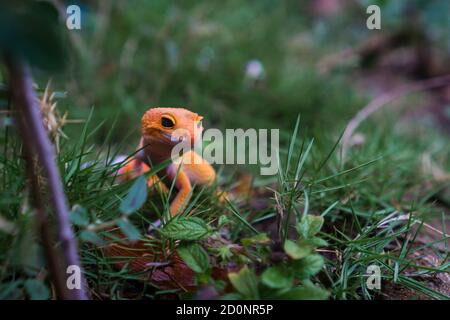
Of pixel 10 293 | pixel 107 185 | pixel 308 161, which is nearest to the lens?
pixel 10 293

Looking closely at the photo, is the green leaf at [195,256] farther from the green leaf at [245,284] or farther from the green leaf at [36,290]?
the green leaf at [36,290]

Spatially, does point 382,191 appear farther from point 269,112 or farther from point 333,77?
point 333,77

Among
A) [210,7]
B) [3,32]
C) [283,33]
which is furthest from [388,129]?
[3,32]

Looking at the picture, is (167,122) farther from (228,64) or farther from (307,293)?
(228,64)

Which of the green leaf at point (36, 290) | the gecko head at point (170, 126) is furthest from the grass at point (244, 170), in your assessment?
the gecko head at point (170, 126)

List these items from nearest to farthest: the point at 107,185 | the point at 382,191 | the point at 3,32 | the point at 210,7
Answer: the point at 3,32, the point at 107,185, the point at 382,191, the point at 210,7

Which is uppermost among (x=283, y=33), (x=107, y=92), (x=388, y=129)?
(x=283, y=33)

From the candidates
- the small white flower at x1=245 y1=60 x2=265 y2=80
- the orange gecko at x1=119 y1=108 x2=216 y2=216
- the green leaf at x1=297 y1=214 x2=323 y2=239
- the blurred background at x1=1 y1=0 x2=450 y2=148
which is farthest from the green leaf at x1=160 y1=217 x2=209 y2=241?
the small white flower at x1=245 y1=60 x2=265 y2=80

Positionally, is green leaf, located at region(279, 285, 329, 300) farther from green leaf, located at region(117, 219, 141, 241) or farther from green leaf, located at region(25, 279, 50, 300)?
green leaf, located at region(25, 279, 50, 300)
